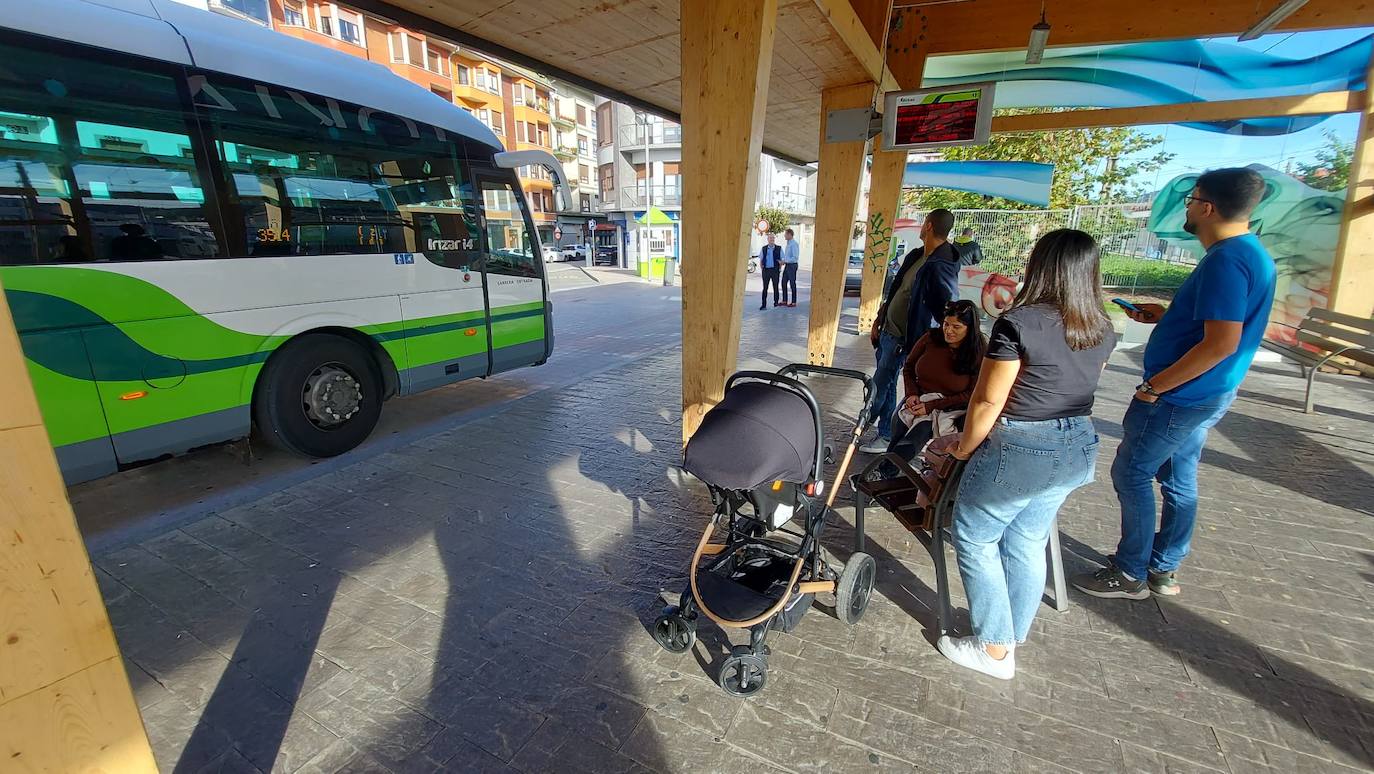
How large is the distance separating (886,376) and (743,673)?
3.40 meters

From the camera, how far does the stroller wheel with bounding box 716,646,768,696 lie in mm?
2332

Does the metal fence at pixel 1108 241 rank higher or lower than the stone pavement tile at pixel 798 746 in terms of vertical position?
higher

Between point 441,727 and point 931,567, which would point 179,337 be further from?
point 931,567

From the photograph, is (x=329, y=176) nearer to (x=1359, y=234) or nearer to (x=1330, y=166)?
(x=1359, y=234)

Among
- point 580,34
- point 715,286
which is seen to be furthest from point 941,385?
point 580,34

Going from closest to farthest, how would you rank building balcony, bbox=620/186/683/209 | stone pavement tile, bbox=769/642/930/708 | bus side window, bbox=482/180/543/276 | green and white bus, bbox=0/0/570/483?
stone pavement tile, bbox=769/642/930/708
green and white bus, bbox=0/0/570/483
bus side window, bbox=482/180/543/276
building balcony, bbox=620/186/683/209

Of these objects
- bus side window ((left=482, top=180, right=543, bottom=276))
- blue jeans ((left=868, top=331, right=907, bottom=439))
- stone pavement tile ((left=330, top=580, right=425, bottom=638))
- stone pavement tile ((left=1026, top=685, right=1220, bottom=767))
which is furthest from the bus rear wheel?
stone pavement tile ((left=1026, top=685, right=1220, bottom=767))

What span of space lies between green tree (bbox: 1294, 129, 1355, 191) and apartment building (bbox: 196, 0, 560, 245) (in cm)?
1883

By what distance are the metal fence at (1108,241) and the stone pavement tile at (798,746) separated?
9.87 m

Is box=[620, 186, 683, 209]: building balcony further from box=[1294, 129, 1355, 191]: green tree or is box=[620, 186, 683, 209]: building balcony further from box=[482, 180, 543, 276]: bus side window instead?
box=[482, 180, 543, 276]: bus side window

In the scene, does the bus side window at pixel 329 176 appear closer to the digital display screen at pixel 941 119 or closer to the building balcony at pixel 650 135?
the digital display screen at pixel 941 119

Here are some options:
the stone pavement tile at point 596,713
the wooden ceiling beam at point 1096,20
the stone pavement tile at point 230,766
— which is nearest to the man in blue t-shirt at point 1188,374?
the stone pavement tile at point 596,713

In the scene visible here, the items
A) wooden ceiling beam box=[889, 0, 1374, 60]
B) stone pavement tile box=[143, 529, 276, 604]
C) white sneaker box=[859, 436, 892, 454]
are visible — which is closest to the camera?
stone pavement tile box=[143, 529, 276, 604]

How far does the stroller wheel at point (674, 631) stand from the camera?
2523mm
